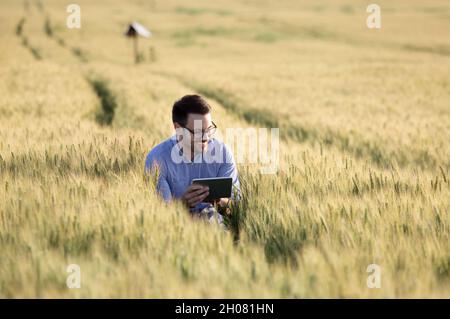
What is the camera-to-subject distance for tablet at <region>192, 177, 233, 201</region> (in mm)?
3021

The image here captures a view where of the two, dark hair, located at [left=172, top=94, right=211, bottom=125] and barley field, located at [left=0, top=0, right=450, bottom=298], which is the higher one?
dark hair, located at [left=172, top=94, right=211, bottom=125]

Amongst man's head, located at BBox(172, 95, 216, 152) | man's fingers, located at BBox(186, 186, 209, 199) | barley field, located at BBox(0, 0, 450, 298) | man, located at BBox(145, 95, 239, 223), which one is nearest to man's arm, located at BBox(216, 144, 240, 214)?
man, located at BBox(145, 95, 239, 223)

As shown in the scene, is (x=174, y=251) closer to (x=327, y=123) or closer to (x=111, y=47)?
(x=327, y=123)

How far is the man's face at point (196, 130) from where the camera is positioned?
3.13 meters

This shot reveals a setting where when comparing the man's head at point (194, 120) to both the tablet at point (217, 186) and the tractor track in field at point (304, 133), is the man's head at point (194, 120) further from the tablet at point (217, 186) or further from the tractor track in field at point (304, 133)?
the tractor track in field at point (304, 133)

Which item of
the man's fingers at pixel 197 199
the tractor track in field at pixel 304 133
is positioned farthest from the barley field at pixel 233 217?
the man's fingers at pixel 197 199

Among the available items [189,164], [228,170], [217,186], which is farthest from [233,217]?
[189,164]

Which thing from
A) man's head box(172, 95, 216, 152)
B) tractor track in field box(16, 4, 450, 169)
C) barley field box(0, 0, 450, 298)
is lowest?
barley field box(0, 0, 450, 298)

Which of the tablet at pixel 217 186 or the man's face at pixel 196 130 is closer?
the tablet at pixel 217 186

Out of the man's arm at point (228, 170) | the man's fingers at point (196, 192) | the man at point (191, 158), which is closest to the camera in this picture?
the man's fingers at point (196, 192)

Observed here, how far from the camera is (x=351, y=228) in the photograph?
2340mm

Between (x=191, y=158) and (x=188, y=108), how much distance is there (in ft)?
1.41

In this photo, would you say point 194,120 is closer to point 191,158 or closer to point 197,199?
point 191,158

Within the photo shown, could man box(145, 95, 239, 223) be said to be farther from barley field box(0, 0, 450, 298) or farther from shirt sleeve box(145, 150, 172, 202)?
barley field box(0, 0, 450, 298)
